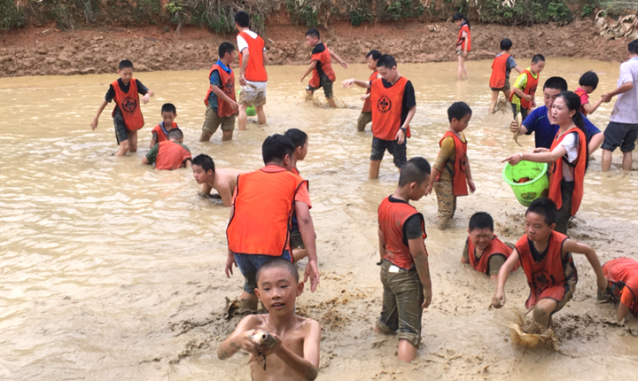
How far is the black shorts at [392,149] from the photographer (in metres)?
6.81

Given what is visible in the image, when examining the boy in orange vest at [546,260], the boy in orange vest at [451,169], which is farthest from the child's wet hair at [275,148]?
the boy in orange vest at [451,169]

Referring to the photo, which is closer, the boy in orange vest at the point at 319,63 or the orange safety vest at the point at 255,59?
the orange safety vest at the point at 255,59

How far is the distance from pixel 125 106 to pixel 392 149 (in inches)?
163

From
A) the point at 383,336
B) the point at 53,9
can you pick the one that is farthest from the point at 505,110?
the point at 53,9

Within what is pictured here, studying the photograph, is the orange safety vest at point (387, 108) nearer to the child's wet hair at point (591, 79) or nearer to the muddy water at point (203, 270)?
the muddy water at point (203, 270)

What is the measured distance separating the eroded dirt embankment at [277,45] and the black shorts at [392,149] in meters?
11.5

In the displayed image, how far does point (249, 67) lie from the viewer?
30.6 ft

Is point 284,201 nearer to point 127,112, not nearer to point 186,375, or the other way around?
point 186,375

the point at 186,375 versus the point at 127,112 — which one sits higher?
the point at 127,112

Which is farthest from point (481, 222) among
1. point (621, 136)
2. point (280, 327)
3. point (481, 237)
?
point (621, 136)

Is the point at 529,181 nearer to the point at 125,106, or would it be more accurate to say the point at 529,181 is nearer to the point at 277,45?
the point at 125,106

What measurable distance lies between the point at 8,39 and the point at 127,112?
10.8 metres

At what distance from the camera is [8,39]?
15.9 m

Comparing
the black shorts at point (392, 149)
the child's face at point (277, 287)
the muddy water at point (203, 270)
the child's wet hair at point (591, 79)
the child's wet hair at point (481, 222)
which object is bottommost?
the muddy water at point (203, 270)
